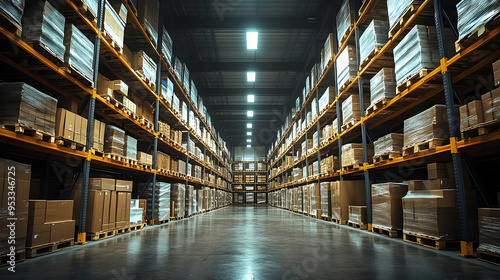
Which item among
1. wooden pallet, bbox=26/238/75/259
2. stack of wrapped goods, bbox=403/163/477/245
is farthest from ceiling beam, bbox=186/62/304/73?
wooden pallet, bbox=26/238/75/259

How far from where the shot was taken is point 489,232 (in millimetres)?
3361

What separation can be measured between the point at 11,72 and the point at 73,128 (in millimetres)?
1297

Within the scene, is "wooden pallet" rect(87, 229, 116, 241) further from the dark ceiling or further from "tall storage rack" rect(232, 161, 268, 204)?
"tall storage rack" rect(232, 161, 268, 204)

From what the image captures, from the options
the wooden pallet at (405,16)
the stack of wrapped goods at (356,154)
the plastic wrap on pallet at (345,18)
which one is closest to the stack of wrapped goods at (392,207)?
the stack of wrapped goods at (356,154)

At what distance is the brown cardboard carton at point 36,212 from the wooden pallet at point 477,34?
5.88 meters

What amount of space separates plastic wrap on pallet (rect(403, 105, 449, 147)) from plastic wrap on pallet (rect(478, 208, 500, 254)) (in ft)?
4.25

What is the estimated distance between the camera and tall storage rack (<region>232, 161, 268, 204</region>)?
27984mm

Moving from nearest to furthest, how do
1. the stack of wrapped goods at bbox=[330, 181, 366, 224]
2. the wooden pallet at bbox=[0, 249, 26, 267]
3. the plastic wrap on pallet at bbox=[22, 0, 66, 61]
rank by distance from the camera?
the wooden pallet at bbox=[0, 249, 26, 267] < the plastic wrap on pallet at bbox=[22, 0, 66, 61] < the stack of wrapped goods at bbox=[330, 181, 366, 224]

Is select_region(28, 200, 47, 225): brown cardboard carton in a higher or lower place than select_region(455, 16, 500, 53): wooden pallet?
lower

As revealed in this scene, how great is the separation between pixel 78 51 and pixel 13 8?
1251mm

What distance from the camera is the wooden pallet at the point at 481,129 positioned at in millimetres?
3364

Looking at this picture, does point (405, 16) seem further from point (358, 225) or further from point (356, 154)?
point (358, 225)

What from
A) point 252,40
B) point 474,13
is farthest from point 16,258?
point 252,40

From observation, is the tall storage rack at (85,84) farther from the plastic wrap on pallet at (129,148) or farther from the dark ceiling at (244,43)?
the dark ceiling at (244,43)
